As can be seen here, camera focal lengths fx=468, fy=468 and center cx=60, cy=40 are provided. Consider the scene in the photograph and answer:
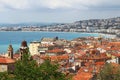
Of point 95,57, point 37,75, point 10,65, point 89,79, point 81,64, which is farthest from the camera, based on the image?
point 95,57

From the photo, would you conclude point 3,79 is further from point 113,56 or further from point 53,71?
point 113,56

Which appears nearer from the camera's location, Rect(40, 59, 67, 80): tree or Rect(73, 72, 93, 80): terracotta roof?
Rect(40, 59, 67, 80): tree

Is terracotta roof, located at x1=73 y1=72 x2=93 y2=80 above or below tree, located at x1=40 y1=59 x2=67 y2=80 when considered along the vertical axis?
below

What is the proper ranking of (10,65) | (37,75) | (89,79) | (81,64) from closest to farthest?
(37,75)
(10,65)
(89,79)
(81,64)

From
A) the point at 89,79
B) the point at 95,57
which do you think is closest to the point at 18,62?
the point at 89,79

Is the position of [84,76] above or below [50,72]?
below

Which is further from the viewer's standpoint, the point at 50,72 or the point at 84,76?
the point at 84,76

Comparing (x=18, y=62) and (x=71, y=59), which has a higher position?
(x=18, y=62)

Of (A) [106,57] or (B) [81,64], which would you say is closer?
(B) [81,64]

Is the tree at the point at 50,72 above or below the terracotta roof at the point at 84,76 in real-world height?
above

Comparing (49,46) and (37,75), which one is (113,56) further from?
(37,75)

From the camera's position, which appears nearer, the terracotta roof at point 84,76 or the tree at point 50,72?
the tree at point 50,72
